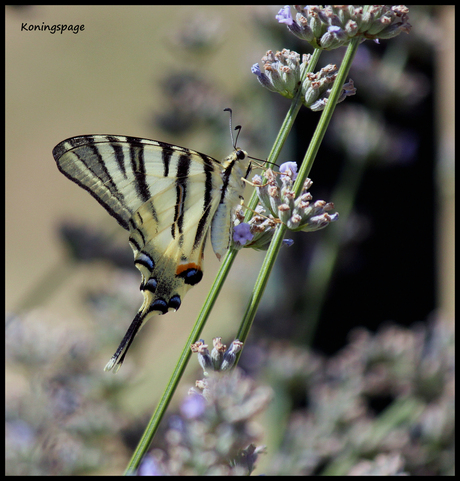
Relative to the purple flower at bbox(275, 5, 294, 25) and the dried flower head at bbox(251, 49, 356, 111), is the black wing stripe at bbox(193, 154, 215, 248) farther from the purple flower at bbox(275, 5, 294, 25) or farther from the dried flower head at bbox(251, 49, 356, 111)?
the purple flower at bbox(275, 5, 294, 25)

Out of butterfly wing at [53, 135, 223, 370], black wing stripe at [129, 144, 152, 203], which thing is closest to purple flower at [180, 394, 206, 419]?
butterfly wing at [53, 135, 223, 370]

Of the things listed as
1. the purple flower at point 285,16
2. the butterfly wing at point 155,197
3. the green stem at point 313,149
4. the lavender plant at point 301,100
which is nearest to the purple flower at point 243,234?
the lavender plant at point 301,100

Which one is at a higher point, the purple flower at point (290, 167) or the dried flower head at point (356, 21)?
the dried flower head at point (356, 21)

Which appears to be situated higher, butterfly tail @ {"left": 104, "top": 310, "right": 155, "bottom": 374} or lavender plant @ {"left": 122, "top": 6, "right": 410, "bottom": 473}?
lavender plant @ {"left": 122, "top": 6, "right": 410, "bottom": 473}

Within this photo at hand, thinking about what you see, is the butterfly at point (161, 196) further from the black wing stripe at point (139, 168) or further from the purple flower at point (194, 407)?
the purple flower at point (194, 407)

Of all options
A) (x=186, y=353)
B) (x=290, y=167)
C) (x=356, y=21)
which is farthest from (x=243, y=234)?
(x=356, y=21)

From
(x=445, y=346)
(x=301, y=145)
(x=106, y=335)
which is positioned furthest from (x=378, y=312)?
(x=106, y=335)

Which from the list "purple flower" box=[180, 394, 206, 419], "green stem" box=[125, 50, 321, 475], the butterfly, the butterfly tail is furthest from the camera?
the butterfly
